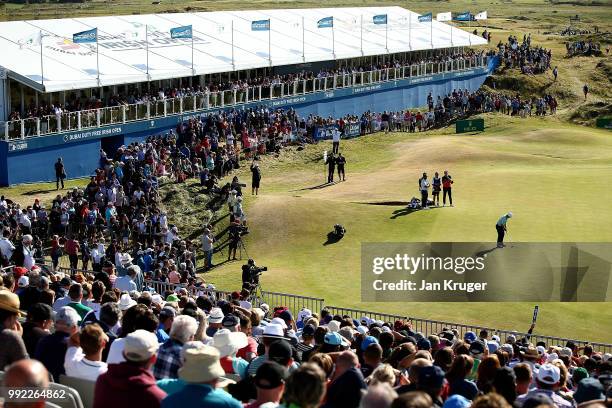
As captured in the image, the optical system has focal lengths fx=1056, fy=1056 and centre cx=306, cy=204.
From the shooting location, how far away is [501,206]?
41469mm

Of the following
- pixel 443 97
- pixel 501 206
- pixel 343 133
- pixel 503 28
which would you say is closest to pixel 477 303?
pixel 501 206

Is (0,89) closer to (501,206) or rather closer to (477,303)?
(501,206)

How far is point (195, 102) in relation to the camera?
56.4m

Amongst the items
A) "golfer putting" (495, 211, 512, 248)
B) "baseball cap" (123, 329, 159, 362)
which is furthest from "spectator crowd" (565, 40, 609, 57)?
"baseball cap" (123, 329, 159, 362)

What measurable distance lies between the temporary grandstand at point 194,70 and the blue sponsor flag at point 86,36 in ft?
0.32

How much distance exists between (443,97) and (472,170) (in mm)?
29075

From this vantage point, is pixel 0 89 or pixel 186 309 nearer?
pixel 186 309

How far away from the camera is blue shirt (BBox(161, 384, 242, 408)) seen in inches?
360

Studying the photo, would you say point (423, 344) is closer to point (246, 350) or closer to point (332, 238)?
point (246, 350)

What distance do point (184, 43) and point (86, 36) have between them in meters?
9.15

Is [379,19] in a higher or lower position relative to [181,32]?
higher

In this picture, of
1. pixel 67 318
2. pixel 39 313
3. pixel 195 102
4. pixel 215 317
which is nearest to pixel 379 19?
pixel 195 102

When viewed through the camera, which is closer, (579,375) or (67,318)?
(67,318)
